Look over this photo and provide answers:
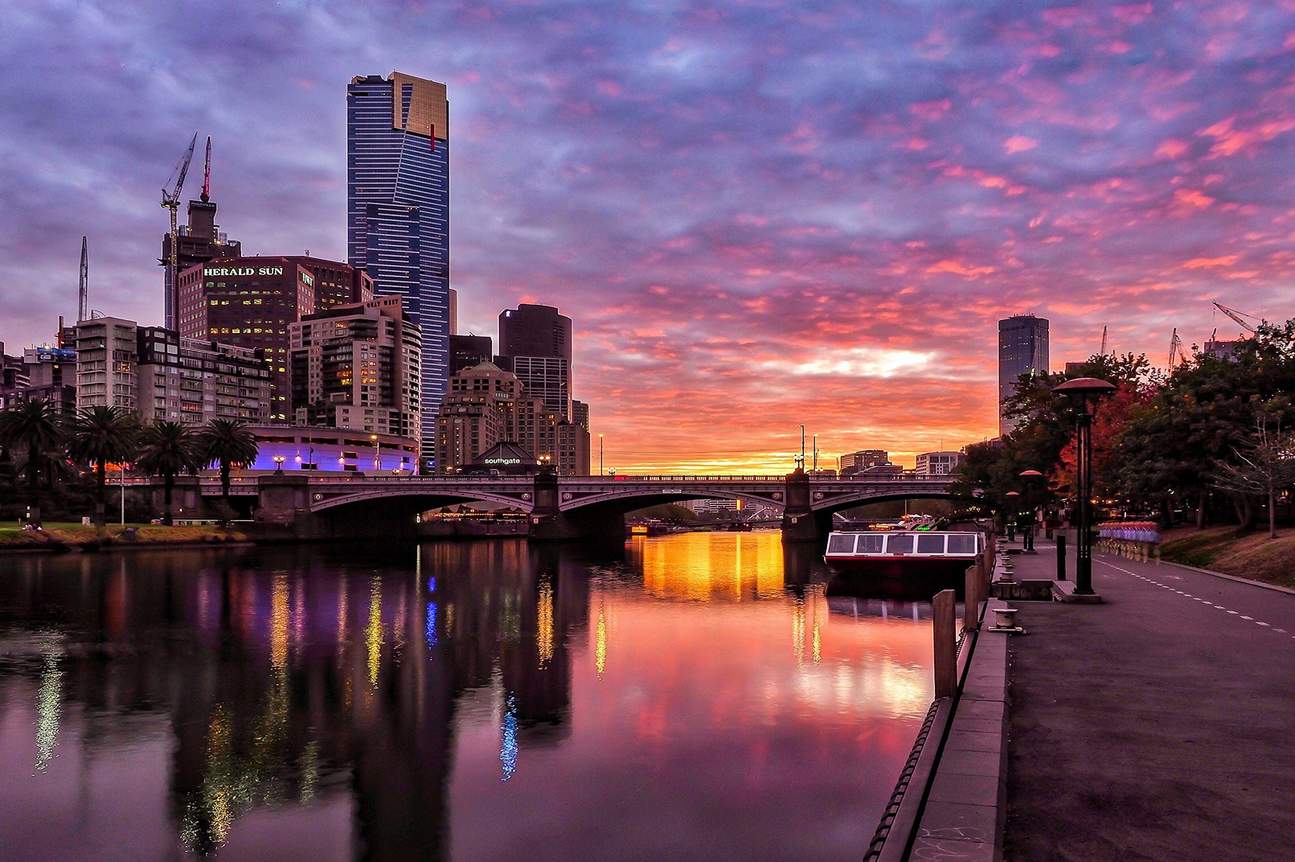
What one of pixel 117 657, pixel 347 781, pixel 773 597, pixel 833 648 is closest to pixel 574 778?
pixel 347 781

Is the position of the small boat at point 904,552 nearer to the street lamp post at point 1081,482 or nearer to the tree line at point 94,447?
the street lamp post at point 1081,482

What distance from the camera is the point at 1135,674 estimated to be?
1736 cm

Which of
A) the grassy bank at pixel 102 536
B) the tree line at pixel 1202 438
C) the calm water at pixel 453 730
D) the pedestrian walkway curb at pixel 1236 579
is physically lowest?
the grassy bank at pixel 102 536

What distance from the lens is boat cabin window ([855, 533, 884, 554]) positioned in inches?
1981

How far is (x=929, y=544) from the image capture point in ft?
161

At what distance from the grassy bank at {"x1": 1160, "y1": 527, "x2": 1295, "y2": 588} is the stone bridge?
59.3 m

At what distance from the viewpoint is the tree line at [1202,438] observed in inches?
2034

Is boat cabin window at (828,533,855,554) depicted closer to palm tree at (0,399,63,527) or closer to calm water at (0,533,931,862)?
calm water at (0,533,931,862)

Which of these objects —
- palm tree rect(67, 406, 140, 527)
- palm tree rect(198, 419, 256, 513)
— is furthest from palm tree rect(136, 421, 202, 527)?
palm tree rect(67, 406, 140, 527)

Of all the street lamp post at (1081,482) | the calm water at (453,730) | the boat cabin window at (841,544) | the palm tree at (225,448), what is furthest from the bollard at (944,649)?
the palm tree at (225,448)

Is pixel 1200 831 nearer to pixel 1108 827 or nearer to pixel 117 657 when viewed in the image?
pixel 1108 827

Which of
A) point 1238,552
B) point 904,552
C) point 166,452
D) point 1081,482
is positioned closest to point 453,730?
point 1081,482

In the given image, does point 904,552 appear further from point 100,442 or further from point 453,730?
point 100,442

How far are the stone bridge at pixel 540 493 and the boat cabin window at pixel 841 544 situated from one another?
223 feet
